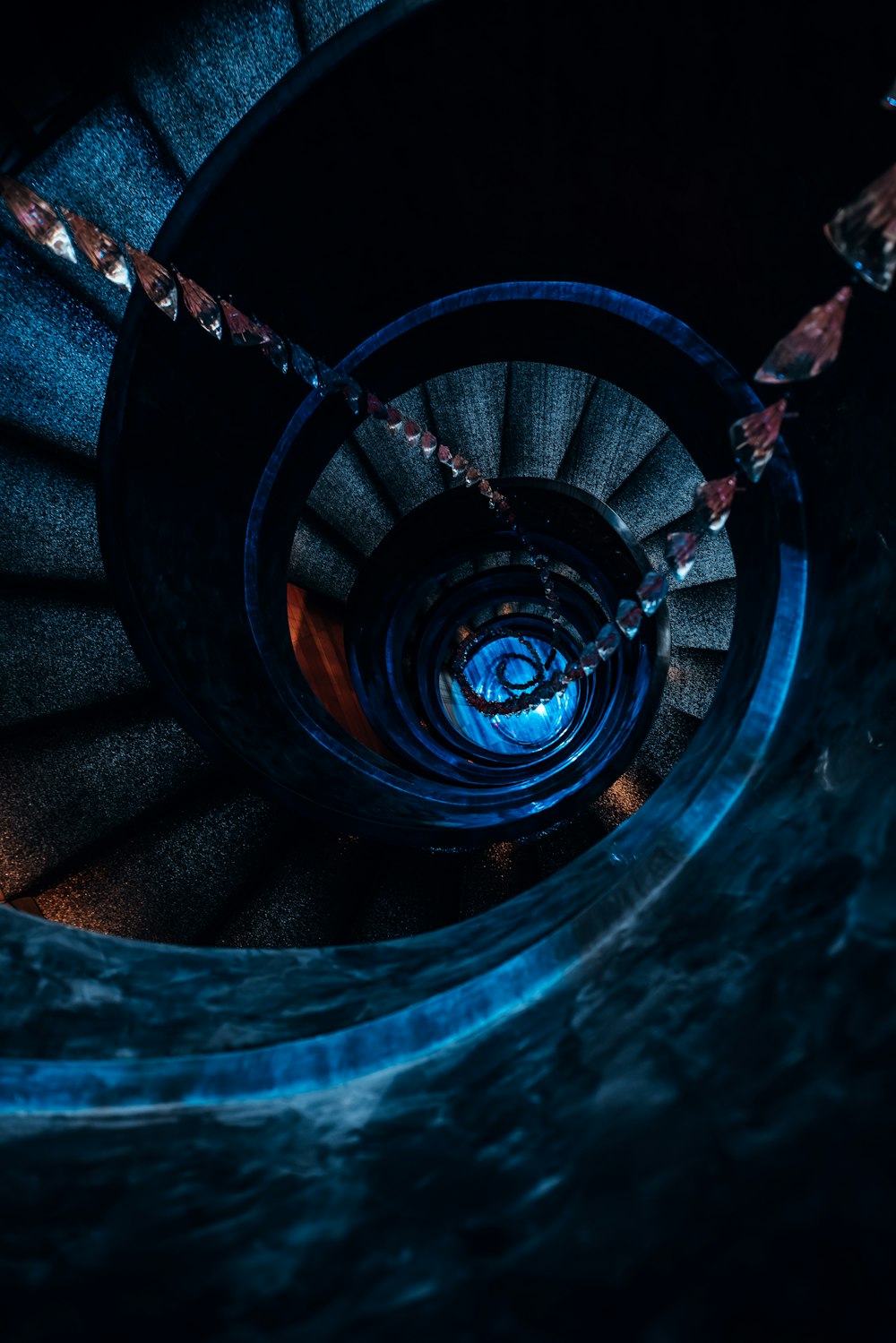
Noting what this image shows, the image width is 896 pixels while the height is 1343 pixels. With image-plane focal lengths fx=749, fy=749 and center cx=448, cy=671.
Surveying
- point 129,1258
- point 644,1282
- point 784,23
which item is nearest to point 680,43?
point 784,23

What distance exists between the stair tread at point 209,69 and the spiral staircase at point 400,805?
0.5 inches

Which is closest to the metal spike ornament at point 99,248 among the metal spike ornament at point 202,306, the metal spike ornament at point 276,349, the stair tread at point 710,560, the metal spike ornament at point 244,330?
the metal spike ornament at point 202,306

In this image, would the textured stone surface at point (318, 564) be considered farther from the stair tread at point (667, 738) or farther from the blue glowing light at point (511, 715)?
the blue glowing light at point (511, 715)

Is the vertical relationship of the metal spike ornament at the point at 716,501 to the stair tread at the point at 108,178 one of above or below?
below

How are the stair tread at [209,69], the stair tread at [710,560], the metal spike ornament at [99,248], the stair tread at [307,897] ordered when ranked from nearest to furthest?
the metal spike ornament at [99,248] → the stair tread at [209,69] → the stair tread at [307,897] → the stair tread at [710,560]

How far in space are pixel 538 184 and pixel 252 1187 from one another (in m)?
3.22

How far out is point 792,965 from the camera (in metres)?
0.91

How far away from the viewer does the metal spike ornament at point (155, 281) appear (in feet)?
7.70

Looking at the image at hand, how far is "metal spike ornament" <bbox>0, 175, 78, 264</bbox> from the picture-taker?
6.70 ft

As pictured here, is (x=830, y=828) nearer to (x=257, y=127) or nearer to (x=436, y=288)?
(x=257, y=127)

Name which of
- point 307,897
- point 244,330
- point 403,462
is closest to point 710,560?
point 403,462

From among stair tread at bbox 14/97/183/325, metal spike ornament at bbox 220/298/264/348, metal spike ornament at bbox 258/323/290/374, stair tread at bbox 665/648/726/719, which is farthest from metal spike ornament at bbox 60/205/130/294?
stair tread at bbox 665/648/726/719

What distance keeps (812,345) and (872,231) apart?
0.27m

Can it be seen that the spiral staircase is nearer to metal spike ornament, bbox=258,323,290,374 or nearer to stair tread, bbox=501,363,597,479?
stair tread, bbox=501,363,597,479
